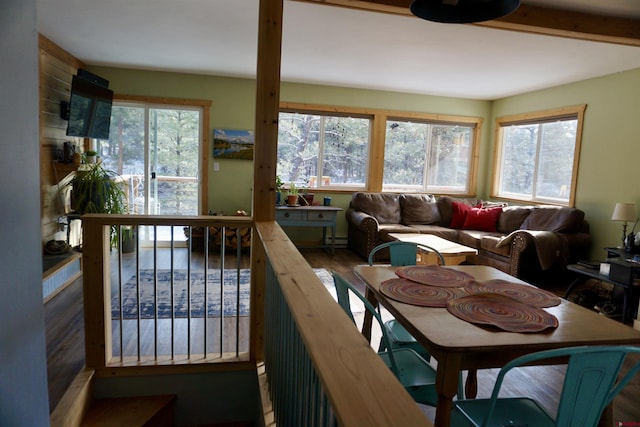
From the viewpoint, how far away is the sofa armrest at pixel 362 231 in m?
5.61

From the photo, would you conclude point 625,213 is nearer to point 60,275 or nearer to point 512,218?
point 512,218

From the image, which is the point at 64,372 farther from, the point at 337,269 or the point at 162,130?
the point at 162,130

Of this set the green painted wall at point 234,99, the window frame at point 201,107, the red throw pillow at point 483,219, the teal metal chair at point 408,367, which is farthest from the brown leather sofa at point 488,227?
the teal metal chair at point 408,367

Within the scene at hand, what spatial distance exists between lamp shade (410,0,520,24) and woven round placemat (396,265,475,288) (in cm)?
118

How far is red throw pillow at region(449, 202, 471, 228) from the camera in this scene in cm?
620

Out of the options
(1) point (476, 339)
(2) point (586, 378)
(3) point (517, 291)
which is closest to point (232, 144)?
(3) point (517, 291)

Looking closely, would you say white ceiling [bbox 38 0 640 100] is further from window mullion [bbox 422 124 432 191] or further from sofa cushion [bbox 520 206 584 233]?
sofa cushion [bbox 520 206 584 233]

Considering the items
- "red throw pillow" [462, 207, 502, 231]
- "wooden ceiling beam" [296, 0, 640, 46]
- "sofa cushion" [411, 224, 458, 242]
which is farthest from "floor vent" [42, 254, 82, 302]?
"red throw pillow" [462, 207, 502, 231]

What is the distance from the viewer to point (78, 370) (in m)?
2.48

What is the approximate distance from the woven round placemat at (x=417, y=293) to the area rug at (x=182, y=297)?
4.74ft

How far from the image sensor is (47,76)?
4301 millimetres

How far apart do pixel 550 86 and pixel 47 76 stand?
617 cm

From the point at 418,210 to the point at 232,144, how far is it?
9.67 ft

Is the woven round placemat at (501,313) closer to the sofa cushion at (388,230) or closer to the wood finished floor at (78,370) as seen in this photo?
the wood finished floor at (78,370)
